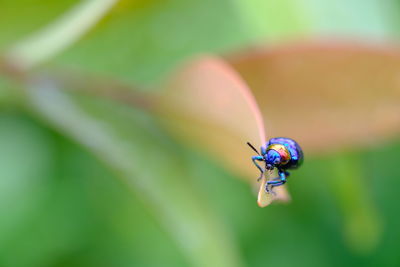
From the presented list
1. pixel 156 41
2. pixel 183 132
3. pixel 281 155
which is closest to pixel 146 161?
pixel 183 132

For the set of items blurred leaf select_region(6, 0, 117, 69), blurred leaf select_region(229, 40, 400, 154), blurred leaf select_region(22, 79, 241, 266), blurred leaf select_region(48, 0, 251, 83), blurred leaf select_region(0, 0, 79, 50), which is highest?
blurred leaf select_region(48, 0, 251, 83)

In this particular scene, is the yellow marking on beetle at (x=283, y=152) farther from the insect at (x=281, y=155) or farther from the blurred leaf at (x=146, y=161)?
the blurred leaf at (x=146, y=161)

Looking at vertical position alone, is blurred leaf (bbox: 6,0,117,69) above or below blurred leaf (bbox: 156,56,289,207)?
above

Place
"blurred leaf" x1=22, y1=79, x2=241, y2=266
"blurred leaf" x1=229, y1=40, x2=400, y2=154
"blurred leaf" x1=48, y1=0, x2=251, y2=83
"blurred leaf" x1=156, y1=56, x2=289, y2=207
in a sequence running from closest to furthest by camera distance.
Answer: "blurred leaf" x1=156, y1=56, x2=289, y2=207
"blurred leaf" x1=229, y1=40, x2=400, y2=154
"blurred leaf" x1=22, y1=79, x2=241, y2=266
"blurred leaf" x1=48, y1=0, x2=251, y2=83

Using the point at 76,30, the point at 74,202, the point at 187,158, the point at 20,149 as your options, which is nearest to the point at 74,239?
the point at 74,202

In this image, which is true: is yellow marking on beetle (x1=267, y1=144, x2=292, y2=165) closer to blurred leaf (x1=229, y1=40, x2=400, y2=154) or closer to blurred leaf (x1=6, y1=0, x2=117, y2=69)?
blurred leaf (x1=229, y1=40, x2=400, y2=154)

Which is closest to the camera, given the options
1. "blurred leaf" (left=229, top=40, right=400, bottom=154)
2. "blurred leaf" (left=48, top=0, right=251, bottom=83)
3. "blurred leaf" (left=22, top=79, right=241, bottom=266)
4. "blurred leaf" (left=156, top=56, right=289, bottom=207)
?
"blurred leaf" (left=156, top=56, right=289, bottom=207)

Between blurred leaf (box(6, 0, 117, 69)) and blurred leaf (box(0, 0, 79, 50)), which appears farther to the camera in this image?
blurred leaf (box(0, 0, 79, 50))

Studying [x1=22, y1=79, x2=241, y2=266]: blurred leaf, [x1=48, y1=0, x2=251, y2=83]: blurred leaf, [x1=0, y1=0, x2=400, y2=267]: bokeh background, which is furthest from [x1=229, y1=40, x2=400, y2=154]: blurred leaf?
[x1=48, y1=0, x2=251, y2=83]: blurred leaf
